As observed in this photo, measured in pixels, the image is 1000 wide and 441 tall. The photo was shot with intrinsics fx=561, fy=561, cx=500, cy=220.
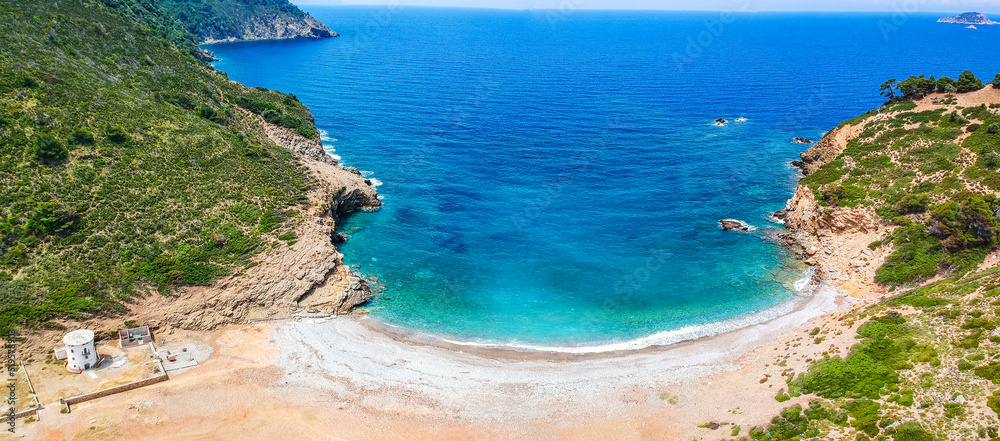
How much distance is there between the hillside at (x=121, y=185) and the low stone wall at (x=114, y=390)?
1030 cm

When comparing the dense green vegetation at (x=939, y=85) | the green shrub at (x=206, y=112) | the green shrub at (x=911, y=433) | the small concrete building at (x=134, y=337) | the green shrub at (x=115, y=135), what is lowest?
the green shrub at (x=911, y=433)

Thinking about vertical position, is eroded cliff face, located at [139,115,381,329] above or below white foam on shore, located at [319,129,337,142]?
below

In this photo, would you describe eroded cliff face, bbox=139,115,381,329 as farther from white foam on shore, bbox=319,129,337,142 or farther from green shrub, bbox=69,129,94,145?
white foam on shore, bbox=319,129,337,142

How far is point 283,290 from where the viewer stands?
64.2 metres

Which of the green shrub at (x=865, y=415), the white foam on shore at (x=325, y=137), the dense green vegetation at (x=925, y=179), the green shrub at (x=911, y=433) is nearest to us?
the green shrub at (x=911, y=433)

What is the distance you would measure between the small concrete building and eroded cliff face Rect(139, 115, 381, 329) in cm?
203

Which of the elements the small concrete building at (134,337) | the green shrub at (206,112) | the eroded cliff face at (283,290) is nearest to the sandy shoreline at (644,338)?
the eroded cliff face at (283,290)

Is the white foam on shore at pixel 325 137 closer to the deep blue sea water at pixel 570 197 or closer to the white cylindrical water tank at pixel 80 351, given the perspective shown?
the deep blue sea water at pixel 570 197

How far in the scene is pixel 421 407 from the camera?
5059cm

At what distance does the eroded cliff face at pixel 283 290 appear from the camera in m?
59.9

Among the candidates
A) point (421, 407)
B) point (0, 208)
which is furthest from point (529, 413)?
point (0, 208)

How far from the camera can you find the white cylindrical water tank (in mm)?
50281

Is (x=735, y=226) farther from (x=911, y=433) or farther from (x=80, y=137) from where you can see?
(x=80, y=137)

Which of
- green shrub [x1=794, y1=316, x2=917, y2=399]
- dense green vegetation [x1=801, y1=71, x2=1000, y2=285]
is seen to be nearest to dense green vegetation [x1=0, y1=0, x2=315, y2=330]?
green shrub [x1=794, y1=316, x2=917, y2=399]
